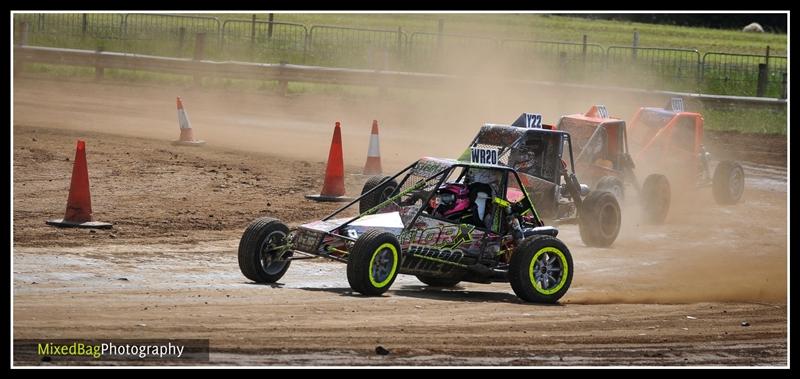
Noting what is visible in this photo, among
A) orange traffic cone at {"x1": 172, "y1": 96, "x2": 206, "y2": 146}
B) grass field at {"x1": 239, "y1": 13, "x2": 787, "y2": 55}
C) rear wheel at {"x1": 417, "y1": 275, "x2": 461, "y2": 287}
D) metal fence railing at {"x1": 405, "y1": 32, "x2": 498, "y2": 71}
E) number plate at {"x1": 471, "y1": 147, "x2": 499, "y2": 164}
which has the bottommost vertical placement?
rear wheel at {"x1": 417, "y1": 275, "x2": 461, "y2": 287}

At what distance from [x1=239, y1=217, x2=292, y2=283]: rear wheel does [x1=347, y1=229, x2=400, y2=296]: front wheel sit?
0.91 metres

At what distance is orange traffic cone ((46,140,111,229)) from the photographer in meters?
13.1

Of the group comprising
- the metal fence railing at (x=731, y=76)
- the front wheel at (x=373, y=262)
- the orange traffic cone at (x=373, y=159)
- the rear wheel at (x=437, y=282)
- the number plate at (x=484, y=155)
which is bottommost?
the rear wheel at (x=437, y=282)

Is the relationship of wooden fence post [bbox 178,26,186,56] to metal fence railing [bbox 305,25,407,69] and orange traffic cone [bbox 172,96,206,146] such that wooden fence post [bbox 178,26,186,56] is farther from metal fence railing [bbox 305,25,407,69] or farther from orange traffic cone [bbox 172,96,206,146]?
orange traffic cone [bbox 172,96,206,146]

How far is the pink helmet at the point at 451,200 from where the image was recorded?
1153cm

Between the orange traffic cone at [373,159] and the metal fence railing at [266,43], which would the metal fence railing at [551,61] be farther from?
the orange traffic cone at [373,159]

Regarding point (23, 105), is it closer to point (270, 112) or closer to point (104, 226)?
point (270, 112)

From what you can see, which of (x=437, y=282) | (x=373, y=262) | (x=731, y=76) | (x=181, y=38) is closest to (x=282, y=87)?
(x=181, y=38)

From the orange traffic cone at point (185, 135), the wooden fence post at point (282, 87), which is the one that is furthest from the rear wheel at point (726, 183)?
the wooden fence post at point (282, 87)

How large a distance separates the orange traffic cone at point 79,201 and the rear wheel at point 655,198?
7.07m

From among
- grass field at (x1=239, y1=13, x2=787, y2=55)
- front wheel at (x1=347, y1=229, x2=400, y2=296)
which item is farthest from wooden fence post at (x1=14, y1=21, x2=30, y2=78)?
front wheel at (x1=347, y1=229, x2=400, y2=296)

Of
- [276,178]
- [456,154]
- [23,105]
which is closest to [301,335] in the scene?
[276,178]

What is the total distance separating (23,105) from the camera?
2533 cm

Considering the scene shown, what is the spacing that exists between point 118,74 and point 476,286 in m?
21.2
